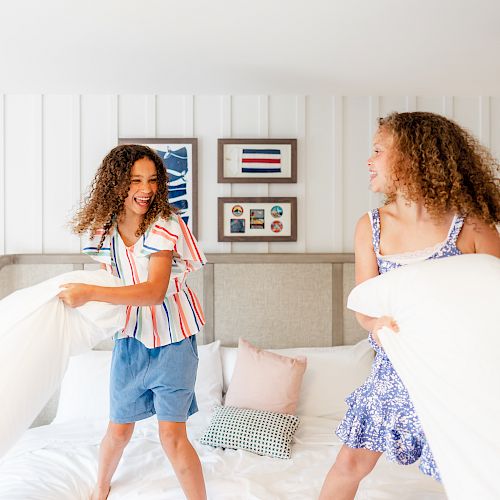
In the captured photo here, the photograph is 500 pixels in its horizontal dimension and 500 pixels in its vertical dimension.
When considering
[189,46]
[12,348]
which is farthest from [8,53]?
[12,348]

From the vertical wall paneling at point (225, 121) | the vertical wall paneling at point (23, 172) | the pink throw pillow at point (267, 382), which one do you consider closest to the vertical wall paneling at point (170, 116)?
the vertical wall paneling at point (225, 121)

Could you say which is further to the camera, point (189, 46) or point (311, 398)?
point (311, 398)

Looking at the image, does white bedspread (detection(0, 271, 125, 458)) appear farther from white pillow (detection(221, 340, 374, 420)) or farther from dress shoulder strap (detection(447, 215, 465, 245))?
white pillow (detection(221, 340, 374, 420))

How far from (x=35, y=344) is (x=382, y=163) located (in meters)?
1.03

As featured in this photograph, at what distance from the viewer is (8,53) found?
7.70 ft

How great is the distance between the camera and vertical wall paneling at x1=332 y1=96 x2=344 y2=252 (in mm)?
3043

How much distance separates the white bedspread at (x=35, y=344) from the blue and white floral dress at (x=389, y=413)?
31.0 inches

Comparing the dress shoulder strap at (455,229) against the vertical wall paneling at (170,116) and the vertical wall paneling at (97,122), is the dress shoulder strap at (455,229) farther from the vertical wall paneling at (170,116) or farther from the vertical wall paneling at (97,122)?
the vertical wall paneling at (97,122)

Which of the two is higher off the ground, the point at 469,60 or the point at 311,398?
the point at 469,60

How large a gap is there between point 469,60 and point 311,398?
5.44 ft

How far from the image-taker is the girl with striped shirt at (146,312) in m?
1.84

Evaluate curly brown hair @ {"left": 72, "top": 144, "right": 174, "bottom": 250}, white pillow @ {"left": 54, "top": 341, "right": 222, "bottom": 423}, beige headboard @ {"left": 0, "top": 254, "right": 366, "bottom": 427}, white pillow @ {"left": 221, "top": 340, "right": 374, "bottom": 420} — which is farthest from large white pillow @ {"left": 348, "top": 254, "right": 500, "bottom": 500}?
beige headboard @ {"left": 0, "top": 254, "right": 366, "bottom": 427}

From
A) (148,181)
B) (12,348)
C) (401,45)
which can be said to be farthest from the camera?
(401,45)

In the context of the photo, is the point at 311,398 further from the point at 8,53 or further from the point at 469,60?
the point at 8,53
